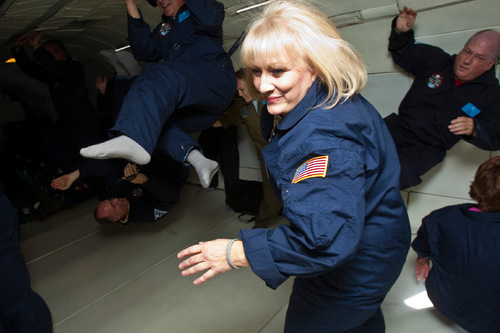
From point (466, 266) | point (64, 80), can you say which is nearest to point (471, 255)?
point (466, 266)

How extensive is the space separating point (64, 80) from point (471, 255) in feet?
14.2

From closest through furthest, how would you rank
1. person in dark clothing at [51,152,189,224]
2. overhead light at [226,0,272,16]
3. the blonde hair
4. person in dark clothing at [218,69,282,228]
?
the blonde hair → overhead light at [226,0,272,16] → person in dark clothing at [51,152,189,224] → person in dark clothing at [218,69,282,228]

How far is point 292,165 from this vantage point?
100 cm

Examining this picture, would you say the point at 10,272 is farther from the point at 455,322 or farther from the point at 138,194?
the point at 455,322

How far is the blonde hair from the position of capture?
41.0 inches

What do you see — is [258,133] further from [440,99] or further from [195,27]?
[440,99]

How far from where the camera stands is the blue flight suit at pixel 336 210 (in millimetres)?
875

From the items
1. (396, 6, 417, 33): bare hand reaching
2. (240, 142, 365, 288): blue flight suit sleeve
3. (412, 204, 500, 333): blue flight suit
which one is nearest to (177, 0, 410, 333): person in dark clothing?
(240, 142, 365, 288): blue flight suit sleeve

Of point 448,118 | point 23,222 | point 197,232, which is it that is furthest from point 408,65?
point 23,222

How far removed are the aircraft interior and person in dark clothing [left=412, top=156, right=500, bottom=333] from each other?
13.4 inches

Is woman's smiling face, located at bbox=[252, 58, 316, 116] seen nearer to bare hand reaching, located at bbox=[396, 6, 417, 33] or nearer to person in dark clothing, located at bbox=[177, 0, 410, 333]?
person in dark clothing, located at bbox=[177, 0, 410, 333]

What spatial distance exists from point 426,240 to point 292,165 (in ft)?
5.07

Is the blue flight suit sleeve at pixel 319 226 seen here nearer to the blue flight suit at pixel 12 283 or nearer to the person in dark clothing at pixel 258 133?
the blue flight suit at pixel 12 283

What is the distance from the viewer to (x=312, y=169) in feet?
2.99
